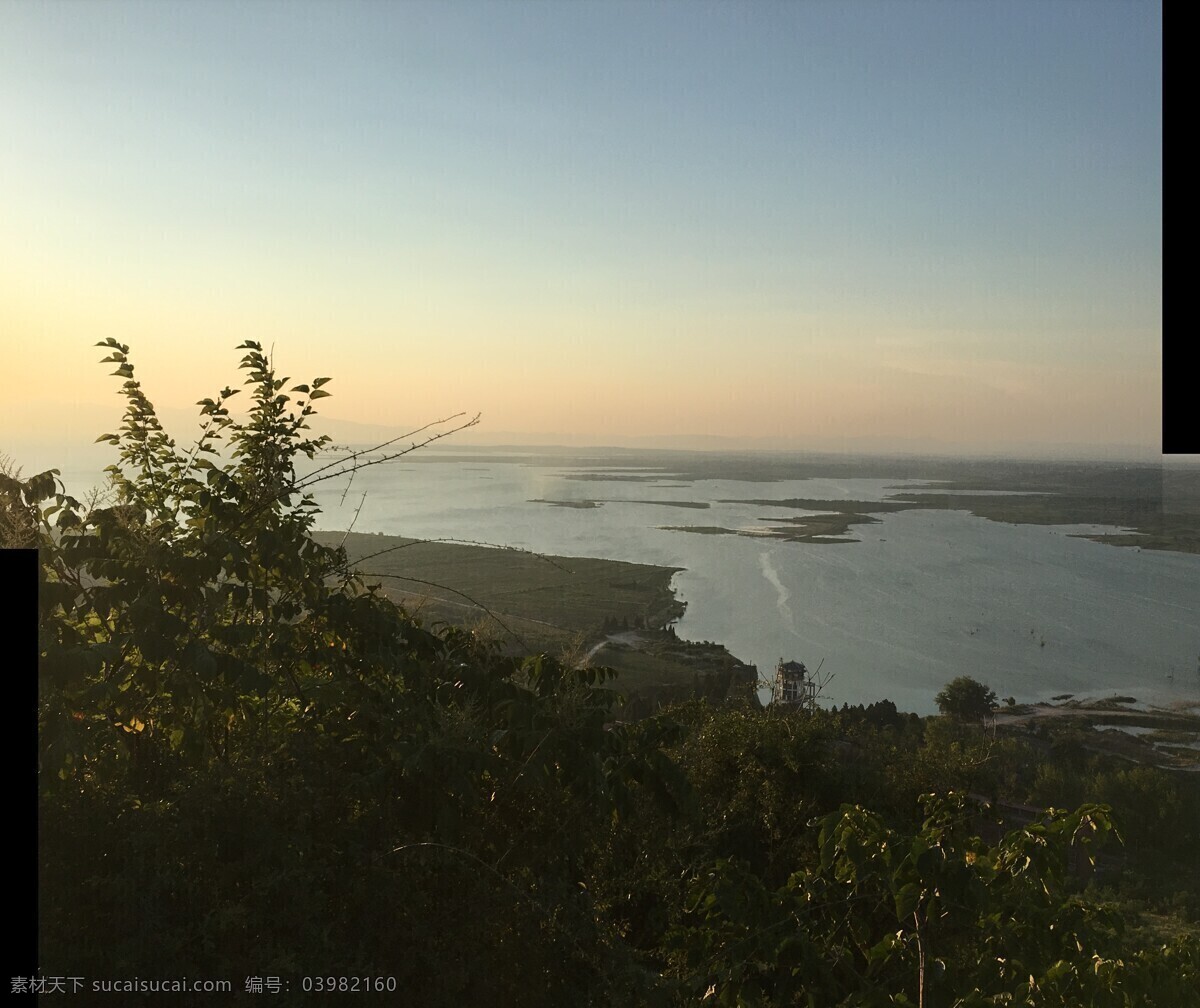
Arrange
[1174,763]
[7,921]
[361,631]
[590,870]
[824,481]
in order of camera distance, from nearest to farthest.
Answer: [7,921] → [361,631] → [590,870] → [1174,763] → [824,481]

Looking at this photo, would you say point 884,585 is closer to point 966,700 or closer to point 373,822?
point 966,700

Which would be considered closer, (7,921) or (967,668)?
(7,921)

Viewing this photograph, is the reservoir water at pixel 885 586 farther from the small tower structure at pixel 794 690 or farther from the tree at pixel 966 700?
the small tower structure at pixel 794 690

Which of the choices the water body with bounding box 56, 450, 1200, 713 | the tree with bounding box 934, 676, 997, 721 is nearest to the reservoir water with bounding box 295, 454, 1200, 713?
the water body with bounding box 56, 450, 1200, 713

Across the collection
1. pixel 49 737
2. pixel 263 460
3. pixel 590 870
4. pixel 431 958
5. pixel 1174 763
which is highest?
pixel 263 460

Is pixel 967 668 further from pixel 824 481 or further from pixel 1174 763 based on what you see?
pixel 824 481

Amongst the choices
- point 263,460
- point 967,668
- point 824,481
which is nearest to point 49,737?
point 263,460

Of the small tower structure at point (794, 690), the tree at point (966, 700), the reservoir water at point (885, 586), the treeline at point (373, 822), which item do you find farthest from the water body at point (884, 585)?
the treeline at point (373, 822)
